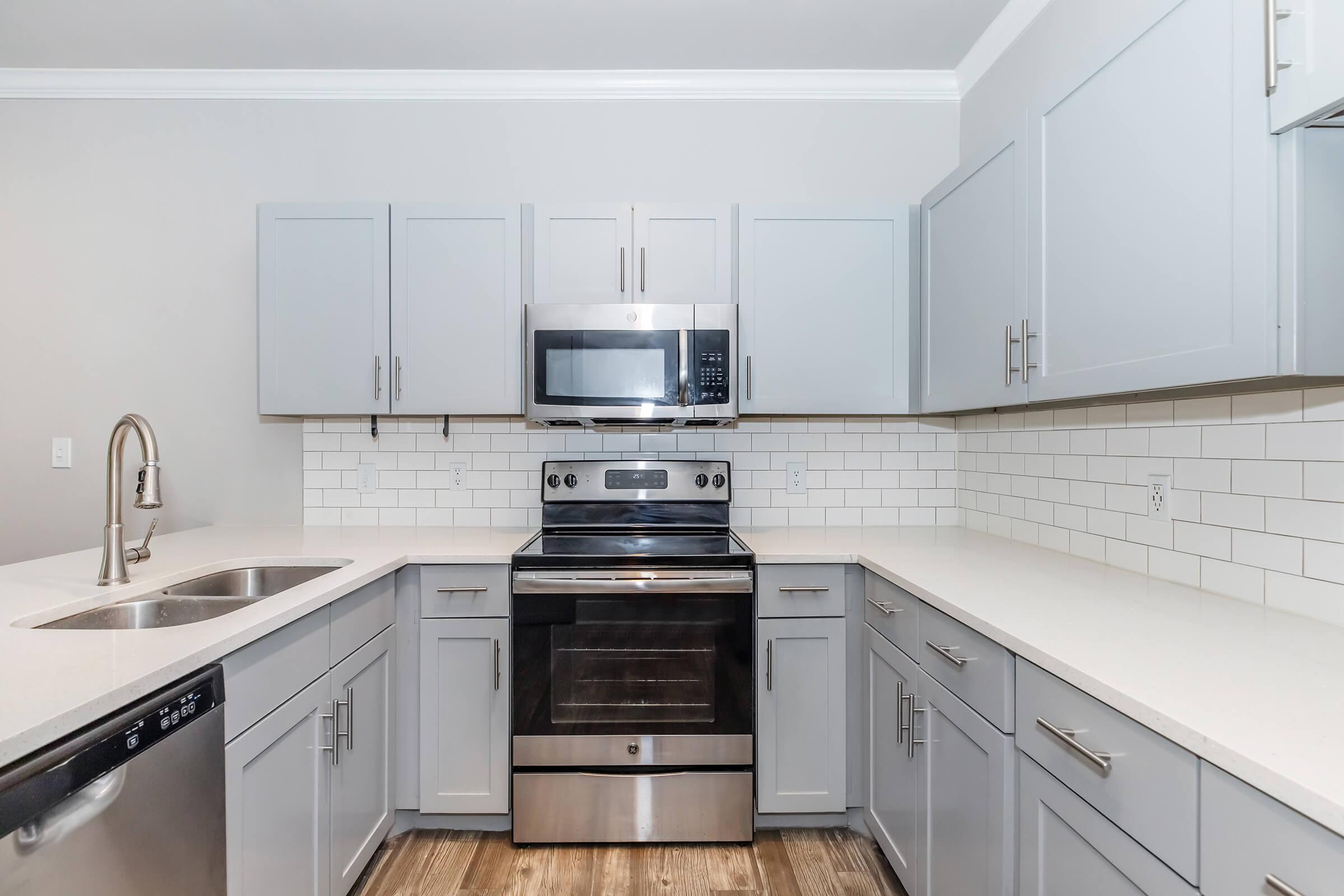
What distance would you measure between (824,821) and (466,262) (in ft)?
6.88

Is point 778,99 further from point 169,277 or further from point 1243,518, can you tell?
point 169,277

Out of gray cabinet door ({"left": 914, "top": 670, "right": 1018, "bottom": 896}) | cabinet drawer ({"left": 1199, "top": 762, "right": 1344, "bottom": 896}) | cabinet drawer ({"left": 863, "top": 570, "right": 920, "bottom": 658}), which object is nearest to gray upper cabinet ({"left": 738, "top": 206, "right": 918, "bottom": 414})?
cabinet drawer ({"left": 863, "top": 570, "right": 920, "bottom": 658})

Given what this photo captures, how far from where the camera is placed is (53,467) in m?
2.50

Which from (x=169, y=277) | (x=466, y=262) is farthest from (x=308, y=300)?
(x=169, y=277)

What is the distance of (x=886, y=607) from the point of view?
1790 millimetres

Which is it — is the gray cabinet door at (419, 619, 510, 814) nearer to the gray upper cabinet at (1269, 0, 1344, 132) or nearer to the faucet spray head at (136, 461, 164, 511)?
the faucet spray head at (136, 461, 164, 511)

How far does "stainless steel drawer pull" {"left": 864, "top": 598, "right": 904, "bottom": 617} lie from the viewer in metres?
1.72

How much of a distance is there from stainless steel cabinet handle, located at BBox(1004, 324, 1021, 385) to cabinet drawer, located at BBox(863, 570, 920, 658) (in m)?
0.60

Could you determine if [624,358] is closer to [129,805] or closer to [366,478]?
[366,478]

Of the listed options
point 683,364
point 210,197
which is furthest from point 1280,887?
point 210,197

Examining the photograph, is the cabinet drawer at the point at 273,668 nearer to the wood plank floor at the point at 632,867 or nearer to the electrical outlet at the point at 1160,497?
the wood plank floor at the point at 632,867

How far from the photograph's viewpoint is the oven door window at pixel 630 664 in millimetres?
1925

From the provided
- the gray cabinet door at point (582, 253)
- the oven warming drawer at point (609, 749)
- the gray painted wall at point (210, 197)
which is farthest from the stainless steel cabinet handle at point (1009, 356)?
the oven warming drawer at point (609, 749)

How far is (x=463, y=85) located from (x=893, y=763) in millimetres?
2660
